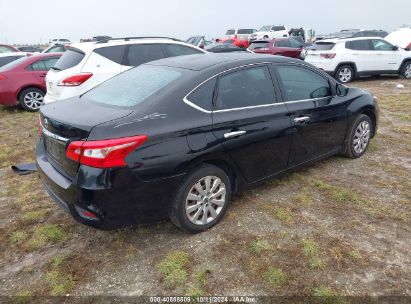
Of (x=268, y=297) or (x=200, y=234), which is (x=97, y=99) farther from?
(x=268, y=297)

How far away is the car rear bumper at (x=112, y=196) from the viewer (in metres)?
2.74

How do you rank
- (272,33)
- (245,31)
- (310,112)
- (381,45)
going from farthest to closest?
(245,31), (272,33), (381,45), (310,112)

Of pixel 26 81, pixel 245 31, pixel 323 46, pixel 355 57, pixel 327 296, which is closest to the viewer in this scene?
pixel 327 296

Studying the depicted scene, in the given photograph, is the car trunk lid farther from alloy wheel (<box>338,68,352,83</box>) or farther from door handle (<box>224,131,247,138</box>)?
alloy wheel (<box>338,68,352,83</box>)

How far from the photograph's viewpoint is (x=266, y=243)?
3.24 m

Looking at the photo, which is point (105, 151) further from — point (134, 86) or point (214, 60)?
point (214, 60)

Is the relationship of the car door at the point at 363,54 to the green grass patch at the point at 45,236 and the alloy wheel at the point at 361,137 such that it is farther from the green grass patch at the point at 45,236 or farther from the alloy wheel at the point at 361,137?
the green grass patch at the point at 45,236

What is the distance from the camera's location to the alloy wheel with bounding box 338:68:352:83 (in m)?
12.4

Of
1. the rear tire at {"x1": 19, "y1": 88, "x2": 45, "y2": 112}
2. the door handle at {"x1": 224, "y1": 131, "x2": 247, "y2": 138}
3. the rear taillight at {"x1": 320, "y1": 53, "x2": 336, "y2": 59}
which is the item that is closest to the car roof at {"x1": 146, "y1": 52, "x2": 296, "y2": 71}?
the door handle at {"x1": 224, "y1": 131, "x2": 247, "y2": 138}

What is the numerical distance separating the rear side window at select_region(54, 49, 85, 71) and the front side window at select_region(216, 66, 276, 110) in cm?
404

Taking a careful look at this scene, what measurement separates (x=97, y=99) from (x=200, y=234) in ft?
5.45

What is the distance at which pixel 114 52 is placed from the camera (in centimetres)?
682

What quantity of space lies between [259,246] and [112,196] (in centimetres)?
136

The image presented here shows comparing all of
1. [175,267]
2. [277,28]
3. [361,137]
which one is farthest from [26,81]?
[277,28]
